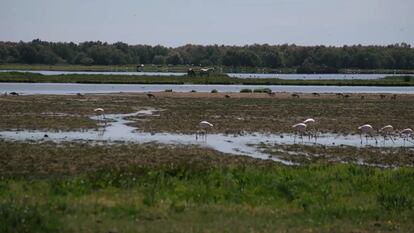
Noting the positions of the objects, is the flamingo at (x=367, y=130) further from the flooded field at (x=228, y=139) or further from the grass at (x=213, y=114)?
the grass at (x=213, y=114)

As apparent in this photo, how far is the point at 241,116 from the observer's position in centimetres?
3950

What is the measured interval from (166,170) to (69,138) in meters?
11.5

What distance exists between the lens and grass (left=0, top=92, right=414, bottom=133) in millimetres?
→ 32875

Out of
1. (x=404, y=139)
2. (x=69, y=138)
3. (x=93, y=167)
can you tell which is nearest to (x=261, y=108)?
(x=404, y=139)

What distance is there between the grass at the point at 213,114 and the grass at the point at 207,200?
14.5 metres

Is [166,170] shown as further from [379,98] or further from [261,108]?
[379,98]

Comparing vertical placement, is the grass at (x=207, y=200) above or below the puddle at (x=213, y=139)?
above

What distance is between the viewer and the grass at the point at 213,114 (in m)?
32.9

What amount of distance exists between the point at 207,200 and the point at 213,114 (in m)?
27.3

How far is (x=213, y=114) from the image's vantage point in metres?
40.6

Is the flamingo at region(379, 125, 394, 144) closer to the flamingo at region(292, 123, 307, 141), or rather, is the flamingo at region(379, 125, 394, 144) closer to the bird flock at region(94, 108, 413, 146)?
the bird flock at region(94, 108, 413, 146)

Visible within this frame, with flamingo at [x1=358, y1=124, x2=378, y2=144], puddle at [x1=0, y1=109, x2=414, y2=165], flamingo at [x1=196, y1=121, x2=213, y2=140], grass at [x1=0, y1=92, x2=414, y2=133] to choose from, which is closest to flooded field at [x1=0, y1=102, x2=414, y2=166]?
puddle at [x1=0, y1=109, x2=414, y2=165]

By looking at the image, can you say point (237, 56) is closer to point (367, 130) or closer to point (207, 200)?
point (367, 130)


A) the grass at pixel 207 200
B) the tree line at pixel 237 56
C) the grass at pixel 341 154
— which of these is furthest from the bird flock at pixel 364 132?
the tree line at pixel 237 56
